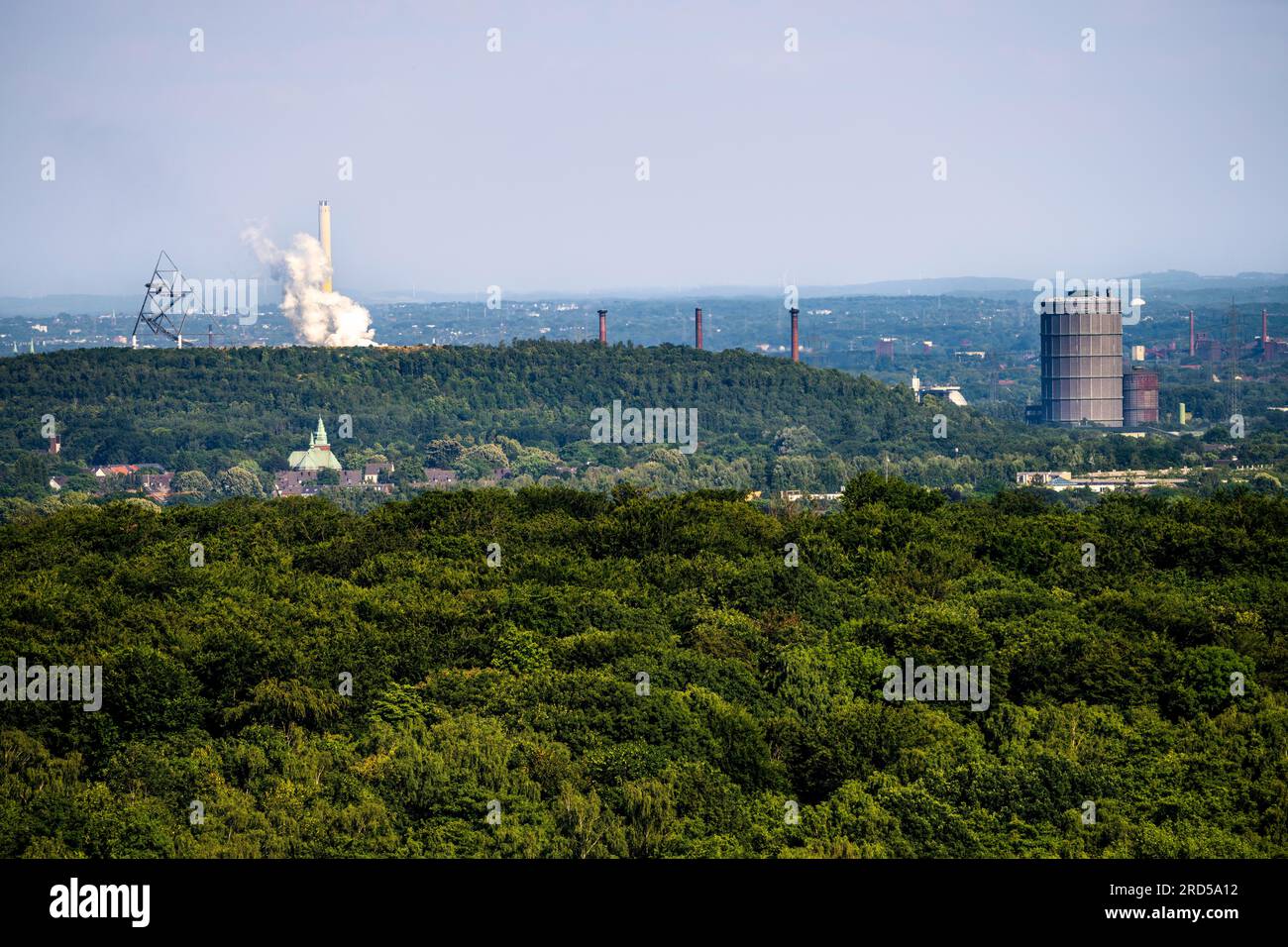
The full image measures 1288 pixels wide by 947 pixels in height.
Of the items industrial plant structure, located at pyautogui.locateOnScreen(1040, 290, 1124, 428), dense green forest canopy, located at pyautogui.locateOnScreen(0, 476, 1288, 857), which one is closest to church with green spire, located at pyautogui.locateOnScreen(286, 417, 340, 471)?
industrial plant structure, located at pyautogui.locateOnScreen(1040, 290, 1124, 428)

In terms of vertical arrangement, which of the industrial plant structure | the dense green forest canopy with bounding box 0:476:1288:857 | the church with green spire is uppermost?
the industrial plant structure

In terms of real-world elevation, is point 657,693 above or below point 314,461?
above

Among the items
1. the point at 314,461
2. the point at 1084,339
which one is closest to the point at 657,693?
the point at 1084,339

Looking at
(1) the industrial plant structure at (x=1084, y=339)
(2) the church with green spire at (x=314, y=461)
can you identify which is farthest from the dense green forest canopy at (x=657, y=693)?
(2) the church with green spire at (x=314, y=461)

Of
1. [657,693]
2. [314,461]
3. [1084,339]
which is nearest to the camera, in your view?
[657,693]

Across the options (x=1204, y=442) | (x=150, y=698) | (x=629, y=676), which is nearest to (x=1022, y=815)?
(x=629, y=676)

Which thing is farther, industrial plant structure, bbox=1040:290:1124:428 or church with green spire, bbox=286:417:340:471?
church with green spire, bbox=286:417:340:471

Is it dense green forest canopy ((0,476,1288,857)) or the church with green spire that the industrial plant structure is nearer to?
the church with green spire

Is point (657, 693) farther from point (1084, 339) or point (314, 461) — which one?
point (314, 461)
